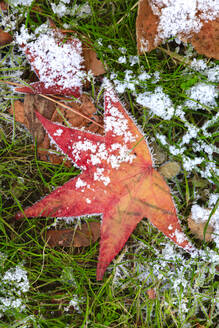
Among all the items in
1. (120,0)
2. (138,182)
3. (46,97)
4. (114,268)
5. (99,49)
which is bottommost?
(114,268)

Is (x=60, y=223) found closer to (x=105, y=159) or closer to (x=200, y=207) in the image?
(x=105, y=159)

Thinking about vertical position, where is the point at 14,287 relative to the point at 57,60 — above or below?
below

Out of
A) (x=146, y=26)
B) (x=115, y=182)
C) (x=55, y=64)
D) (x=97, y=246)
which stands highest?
(x=146, y=26)

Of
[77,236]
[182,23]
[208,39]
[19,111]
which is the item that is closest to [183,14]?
[182,23]

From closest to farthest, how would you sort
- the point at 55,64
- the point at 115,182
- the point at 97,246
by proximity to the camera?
the point at 115,182
the point at 55,64
the point at 97,246

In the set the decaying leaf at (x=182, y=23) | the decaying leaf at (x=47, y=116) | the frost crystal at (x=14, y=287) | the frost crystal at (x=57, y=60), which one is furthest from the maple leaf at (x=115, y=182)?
the frost crystal at (x=14, y=287)

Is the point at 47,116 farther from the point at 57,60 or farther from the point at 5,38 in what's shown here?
the point at 5,38

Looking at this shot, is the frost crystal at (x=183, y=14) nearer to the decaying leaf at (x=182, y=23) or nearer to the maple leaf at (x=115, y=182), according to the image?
the decaying leaf at (x=182, y=23)

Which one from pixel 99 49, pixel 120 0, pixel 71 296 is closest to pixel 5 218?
pixel 71 296
